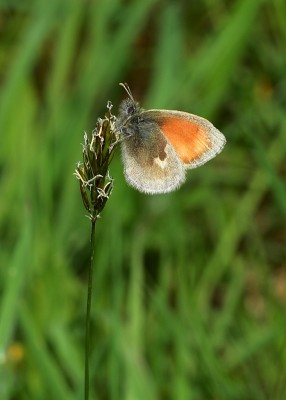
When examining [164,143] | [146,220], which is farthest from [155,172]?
[146,220]

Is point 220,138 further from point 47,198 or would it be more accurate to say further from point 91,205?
point 47,198

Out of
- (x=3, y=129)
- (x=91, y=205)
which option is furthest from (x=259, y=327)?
(x=91, y=205)

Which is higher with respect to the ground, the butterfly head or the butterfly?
the butterfly head

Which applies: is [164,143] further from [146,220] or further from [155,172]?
[146,220]

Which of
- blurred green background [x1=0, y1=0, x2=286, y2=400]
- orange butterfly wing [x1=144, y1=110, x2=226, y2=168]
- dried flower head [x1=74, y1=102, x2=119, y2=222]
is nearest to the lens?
dried flower head [x1=74, y1=102, x2=119, y2=222]

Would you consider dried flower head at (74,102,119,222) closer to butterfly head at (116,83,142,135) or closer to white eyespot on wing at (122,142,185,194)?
white eyespot on wing at (122,142,185,194)

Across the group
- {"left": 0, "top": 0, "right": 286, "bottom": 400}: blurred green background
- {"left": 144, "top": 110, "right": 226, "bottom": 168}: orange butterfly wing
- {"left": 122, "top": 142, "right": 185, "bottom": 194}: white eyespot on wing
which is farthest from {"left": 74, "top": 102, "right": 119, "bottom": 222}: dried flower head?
{"left": 0, "top": 0, "right": 286, "bottom": 400}: blurred green background
